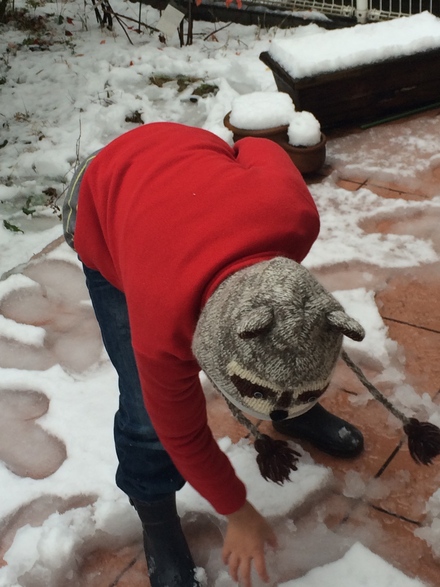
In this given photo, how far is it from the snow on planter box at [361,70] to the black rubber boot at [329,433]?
5.01 ft

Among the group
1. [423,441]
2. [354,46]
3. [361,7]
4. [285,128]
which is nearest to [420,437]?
[423,441]

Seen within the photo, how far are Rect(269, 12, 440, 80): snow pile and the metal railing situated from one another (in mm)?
626

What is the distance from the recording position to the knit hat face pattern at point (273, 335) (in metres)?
0.74

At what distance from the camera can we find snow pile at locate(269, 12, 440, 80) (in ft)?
8.43

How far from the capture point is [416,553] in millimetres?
1260

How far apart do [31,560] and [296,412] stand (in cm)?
78

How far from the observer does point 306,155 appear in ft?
7.68

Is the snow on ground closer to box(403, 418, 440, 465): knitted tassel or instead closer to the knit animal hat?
box(403, 418, 440, 465): knitted tassel

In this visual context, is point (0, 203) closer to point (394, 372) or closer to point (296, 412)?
point (394, 372)

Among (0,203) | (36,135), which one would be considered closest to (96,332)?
(0,203)

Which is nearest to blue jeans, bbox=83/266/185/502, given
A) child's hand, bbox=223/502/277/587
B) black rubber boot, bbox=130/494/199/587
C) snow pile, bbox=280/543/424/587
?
black rubber boot, bbox=130/494/199/587

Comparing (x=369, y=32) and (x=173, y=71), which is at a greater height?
(x=369, y=32)

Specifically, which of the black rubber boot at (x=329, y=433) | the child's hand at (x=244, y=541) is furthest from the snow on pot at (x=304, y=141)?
the child's hand at (x=244, y=541)

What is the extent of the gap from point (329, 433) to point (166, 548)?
431 mm
